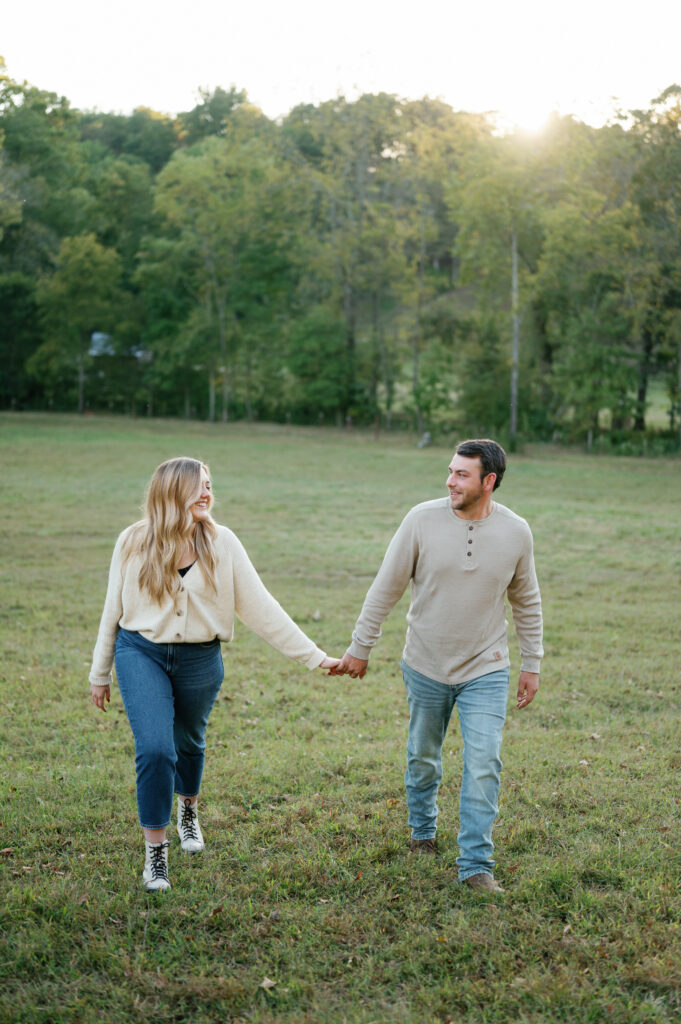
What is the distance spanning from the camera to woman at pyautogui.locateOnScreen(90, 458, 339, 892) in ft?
14.0

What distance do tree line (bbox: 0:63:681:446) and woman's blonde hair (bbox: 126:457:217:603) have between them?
103 feet

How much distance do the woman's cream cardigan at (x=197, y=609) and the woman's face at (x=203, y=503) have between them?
158 mm

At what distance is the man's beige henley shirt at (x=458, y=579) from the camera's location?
4.53 metres

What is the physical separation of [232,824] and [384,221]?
A: 134ft

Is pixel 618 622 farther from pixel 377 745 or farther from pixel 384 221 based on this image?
pixel 384 221

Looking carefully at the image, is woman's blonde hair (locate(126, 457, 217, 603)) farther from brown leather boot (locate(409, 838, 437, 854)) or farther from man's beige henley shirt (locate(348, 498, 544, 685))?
brown leather boot (locate(409, 838, 437, 854))

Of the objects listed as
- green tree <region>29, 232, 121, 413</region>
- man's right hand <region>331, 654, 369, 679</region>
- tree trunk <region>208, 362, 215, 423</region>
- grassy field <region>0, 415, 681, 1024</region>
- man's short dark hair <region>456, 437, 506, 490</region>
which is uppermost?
green tree <region>29, 232, 121, 413</region>

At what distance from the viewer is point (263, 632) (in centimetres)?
473

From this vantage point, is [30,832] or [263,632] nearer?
[263,632]

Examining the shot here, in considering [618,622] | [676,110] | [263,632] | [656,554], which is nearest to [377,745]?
[263,632]

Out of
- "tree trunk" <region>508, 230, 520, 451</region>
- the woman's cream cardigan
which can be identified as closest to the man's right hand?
the woman's cream cardigan

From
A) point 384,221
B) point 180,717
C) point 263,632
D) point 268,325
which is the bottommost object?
point 180,717

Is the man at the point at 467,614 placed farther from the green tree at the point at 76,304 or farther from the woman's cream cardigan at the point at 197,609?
the green tree at the point at 76,304

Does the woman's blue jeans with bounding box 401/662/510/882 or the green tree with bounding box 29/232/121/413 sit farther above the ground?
the green tree with bounding box 29/232/121/413
